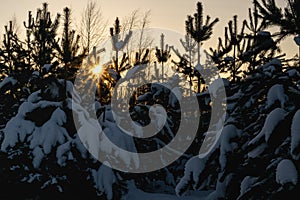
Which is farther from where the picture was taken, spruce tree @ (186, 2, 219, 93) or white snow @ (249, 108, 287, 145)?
spruce tree @ (186, 2, 219, 93)

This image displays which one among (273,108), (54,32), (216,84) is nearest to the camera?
(273,108)

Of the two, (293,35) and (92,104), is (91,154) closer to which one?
(92,104)

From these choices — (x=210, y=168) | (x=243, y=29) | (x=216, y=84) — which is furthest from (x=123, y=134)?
(x=243, y=29)

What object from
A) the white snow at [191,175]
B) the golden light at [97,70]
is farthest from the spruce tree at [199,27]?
the white snow at [191,175]

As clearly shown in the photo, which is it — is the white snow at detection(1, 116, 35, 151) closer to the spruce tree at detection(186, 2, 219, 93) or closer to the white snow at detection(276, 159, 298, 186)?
the white snow at detection(276, 159, 298, 186)

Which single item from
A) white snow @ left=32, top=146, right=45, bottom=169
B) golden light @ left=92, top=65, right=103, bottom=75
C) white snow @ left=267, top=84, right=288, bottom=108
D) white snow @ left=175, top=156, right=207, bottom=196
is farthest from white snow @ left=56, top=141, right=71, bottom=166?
white snow @ left=267, top=84, right=288, bottom=108

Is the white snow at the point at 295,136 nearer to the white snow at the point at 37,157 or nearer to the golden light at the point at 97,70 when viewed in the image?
the white snow at the point at 37,157

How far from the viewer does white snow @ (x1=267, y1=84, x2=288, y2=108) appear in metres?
4.03

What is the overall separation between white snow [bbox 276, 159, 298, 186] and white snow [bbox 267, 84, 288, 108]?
737mm

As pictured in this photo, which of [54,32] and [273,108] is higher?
[54,32]

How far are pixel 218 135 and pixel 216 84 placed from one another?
2.83 feet

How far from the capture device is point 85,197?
7605 mm

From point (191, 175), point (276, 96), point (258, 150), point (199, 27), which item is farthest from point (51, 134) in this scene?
point (199, 27)

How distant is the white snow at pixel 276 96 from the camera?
4.03 metres
